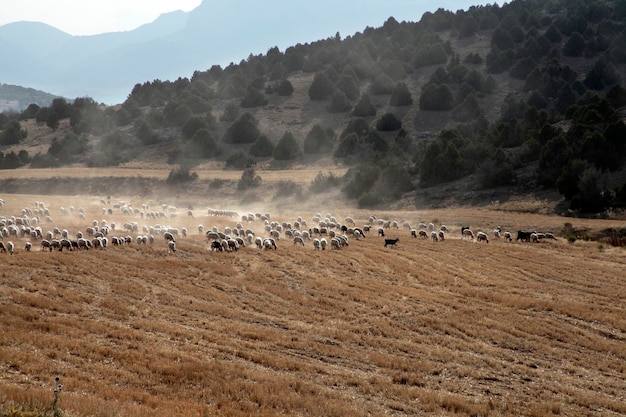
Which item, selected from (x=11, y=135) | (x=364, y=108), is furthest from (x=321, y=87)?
(x=11, y=135)

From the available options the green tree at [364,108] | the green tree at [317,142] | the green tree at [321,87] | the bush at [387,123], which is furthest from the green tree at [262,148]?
the green tree at [321,87]

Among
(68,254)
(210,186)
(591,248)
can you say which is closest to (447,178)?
(591,248)

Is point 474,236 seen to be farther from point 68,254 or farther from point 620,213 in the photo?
point 68,254

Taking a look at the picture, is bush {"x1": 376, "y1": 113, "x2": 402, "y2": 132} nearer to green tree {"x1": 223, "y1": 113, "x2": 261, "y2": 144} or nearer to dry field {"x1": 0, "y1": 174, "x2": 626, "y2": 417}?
green tree {"x1": 223, "y1": 113, "x2": 261, "y2": 144}

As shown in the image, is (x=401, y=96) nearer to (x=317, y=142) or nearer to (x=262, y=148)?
(x=317, y=142)

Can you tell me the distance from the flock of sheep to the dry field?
50.9 inches

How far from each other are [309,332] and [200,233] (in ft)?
77.6

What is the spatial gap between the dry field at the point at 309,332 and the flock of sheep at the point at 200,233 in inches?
50.9

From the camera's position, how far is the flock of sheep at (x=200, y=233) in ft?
109

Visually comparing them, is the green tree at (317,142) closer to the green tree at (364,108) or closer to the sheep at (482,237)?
the green tree at (364,108)

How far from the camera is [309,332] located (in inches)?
808

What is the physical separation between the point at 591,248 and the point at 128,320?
35.9 metres

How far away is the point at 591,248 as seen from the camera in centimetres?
4000

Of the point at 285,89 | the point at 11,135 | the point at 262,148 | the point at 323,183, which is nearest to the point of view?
the point at 323,183
